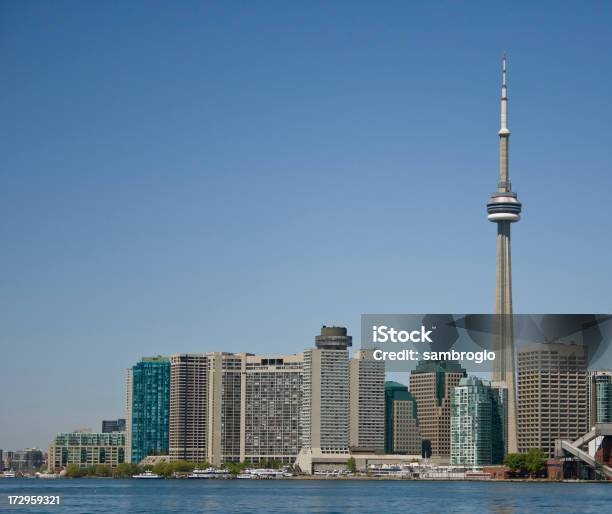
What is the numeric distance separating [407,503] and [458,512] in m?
22.2

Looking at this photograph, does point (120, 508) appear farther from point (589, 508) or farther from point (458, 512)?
point (589, 508)

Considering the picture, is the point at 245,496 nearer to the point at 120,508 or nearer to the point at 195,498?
the point at 195,498

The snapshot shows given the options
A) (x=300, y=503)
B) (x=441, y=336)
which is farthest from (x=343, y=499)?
(x=441, y=336)

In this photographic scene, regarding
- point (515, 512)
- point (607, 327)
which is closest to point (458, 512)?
point (515, 512)

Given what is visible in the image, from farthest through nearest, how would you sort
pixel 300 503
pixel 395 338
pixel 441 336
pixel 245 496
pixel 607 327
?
pixel 607 327 < pixel 441 336 < pixel 245 496 < pixel 395 338 < pixel 300 503

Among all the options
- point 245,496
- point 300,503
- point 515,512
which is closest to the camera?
point 515,512

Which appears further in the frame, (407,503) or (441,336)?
Answer: (441,336)

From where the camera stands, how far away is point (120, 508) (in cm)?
13350

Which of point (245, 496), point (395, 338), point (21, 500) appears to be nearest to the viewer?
point (21, 500)

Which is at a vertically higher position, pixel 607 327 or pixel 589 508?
pixel 607 327

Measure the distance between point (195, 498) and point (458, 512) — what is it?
49363 millimetres

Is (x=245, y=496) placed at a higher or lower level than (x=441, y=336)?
lower

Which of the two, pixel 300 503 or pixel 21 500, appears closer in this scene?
pixel 21 500

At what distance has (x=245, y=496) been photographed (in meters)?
168
